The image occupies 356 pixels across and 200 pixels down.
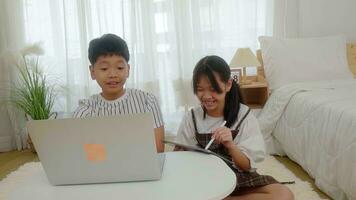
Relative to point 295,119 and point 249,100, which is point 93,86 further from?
point 295,119

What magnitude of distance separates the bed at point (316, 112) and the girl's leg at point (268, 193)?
0.62 m

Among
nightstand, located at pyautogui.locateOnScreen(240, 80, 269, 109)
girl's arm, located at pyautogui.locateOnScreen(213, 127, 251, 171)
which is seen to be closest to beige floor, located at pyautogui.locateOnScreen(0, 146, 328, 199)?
nightstand, located at pyautogui.locateOnScreen(240, 80, 269, 109)

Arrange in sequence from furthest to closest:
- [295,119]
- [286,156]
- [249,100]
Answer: [249,100], [286,156], [295,119]

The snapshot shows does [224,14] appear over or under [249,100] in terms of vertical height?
over

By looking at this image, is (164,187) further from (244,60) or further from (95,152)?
(244,60)

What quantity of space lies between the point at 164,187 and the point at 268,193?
49 cm

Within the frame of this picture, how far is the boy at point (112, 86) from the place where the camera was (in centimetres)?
124

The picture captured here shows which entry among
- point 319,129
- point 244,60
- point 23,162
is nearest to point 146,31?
point 244,60

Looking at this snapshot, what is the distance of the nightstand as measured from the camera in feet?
9.05

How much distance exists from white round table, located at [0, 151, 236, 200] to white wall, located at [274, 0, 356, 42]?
8.02ft

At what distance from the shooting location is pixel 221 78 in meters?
1.27

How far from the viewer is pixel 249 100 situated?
301 cm

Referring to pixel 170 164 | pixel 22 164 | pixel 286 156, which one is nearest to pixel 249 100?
pixel 286 156

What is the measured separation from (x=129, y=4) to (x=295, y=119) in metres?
1.68
